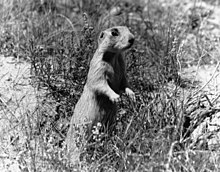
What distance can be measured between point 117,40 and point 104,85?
0.41 m

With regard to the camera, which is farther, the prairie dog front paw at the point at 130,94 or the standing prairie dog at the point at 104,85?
the prairie dog front paw at the point at 130,94

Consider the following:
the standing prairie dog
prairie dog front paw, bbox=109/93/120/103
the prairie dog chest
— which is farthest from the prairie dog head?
prairie dog front paw, bbox=109/93/120/103

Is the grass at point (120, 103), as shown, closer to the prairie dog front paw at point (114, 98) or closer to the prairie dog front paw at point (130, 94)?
the prairie dog front paw at point (130, 94)

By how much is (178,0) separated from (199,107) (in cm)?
485

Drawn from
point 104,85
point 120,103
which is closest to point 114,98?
point 104,85

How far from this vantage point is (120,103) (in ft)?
18.9

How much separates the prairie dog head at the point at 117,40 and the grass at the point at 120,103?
1.99ft

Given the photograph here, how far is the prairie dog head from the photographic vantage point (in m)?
4.66

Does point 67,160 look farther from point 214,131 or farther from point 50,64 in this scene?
point 50,64

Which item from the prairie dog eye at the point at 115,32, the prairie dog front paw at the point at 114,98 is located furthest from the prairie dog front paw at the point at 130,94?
the prairie dog eye at the point at 115,32

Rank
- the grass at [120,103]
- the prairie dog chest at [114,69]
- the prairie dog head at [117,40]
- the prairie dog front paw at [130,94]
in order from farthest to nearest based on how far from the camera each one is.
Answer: the prairie dog front paw at [130,94] → the prairie dog chest at [114,69] → the prairie dog head at [117,40] → the grass at [120,103]

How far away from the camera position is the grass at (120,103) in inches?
173

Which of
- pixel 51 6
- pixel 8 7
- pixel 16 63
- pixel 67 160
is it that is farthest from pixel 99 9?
pixel 67 160

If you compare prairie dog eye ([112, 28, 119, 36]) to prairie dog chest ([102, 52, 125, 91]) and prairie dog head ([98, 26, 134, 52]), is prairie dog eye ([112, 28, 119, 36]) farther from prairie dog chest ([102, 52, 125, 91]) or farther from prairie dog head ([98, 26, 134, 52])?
prairie dog chest ([102, 52, 125, 91])
